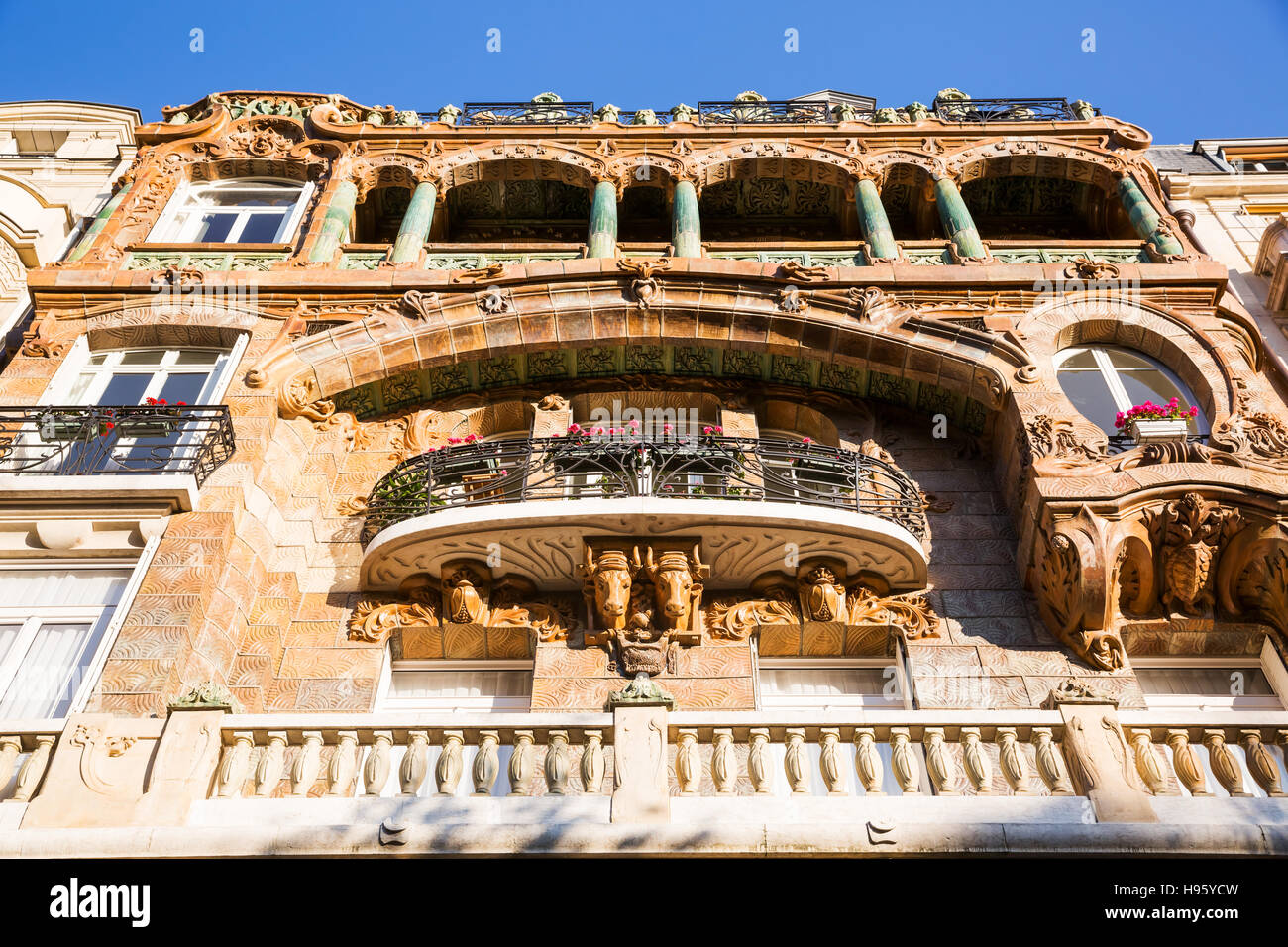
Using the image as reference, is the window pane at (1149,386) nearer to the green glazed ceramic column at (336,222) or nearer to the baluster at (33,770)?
the green glazed ceramic column at (336,222)

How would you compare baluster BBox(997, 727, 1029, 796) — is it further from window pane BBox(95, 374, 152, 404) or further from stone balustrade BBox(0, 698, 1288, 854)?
window pane BBox(95, 374, 152, 404)

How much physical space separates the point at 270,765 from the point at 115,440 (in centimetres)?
538

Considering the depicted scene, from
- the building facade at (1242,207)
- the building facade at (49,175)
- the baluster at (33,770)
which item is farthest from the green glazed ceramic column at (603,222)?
the baluster at (33,770)

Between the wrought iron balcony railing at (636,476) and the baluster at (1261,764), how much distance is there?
4.10 metres

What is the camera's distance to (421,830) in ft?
26.1

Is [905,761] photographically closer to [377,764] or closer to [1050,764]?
[1050,764]

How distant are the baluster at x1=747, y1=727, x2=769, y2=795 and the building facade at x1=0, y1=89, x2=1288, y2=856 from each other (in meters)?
0.03

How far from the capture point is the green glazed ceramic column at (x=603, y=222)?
16.6m

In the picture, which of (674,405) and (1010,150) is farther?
(1010,150)

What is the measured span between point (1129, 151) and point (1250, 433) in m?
7.56

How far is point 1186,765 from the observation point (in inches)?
352
